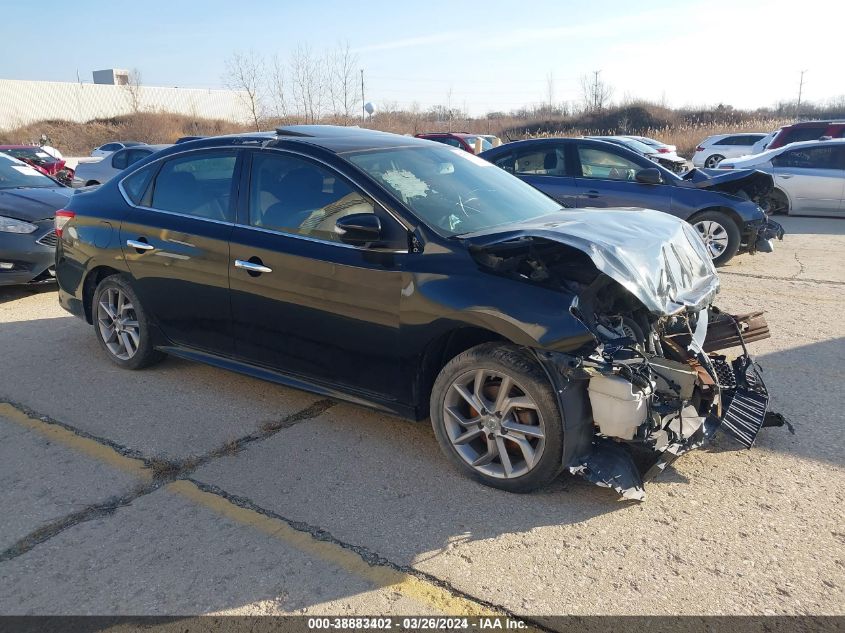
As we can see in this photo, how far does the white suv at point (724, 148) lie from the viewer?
81.3 ft

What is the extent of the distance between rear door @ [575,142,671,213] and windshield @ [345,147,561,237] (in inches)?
172

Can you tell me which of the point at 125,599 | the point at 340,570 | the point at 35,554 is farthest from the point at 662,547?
the point at 35,554

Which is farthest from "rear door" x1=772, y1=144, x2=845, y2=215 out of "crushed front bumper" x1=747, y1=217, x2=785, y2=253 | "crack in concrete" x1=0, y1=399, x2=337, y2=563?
"crack in concrete" x1=0, y1=399, x2=337, y2=563

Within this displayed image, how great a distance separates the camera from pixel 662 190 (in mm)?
9062

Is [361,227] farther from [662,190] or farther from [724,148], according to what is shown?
[724,148]

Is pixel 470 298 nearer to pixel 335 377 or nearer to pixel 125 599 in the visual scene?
pixel 335 377

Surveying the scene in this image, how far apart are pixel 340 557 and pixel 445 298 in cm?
135

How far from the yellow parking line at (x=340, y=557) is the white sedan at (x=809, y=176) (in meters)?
11.9

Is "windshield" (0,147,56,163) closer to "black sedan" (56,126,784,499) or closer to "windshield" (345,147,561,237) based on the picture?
"black sedan" (56,126,784,499)

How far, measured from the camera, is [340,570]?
9.66 ft

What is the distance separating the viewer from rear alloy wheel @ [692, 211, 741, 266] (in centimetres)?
885

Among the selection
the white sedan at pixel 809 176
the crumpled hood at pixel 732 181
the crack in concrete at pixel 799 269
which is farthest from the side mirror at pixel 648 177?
the white sedan at pixel 809 176

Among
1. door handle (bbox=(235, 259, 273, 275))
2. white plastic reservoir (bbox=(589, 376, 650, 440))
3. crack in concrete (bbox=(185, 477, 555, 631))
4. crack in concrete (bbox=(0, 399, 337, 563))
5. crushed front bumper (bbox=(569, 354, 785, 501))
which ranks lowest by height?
crack in concrete (bbox=(185, 477, 555, 631))

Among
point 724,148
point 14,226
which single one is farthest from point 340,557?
point 724,148
